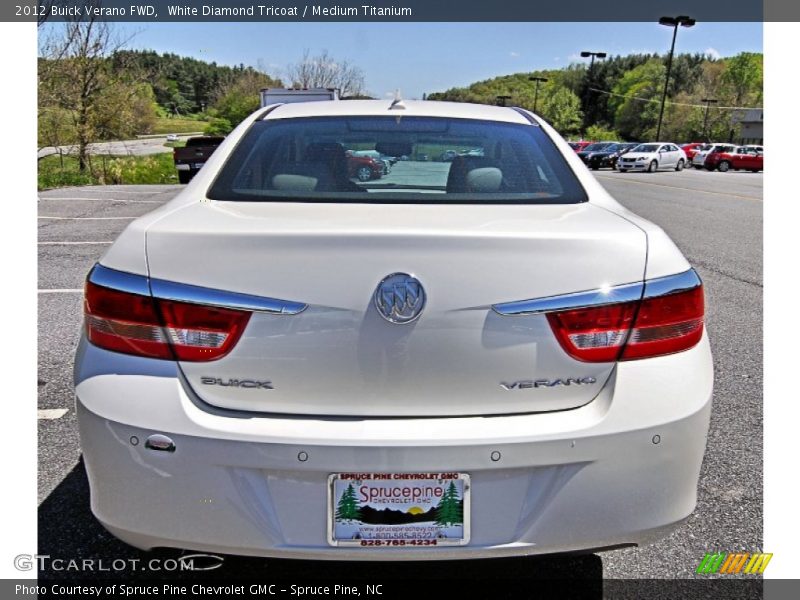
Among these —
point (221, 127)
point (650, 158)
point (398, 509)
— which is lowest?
point (398, 509)

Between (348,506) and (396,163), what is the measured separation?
1.49m

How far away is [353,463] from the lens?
1.75 meters

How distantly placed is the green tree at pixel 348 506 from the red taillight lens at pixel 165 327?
0.47 m

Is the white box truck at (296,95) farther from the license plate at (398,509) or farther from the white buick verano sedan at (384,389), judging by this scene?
the license plate at (398,509)

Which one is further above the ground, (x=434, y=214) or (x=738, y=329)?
(x=434, y=214)

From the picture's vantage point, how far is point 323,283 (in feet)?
5.82

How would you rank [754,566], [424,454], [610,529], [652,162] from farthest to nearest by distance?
1. [652,162]
2. [754,566]
3. [610,529]
4. [424,454]

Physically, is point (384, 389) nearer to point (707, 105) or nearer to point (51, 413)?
point (51, 413)

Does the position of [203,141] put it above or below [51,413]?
above

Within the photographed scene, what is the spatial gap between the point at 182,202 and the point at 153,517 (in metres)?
1.00

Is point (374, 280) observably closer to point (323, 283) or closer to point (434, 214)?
point (323, 283)

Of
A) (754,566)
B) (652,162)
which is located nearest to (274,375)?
(754,566)

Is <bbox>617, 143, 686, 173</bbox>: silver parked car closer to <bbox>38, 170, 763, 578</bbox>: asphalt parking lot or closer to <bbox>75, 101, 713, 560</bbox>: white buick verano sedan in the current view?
<bbox>38, 170, 763, 578</bbox>: asphalt parking lot

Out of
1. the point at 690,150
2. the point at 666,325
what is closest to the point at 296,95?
the point at 666,325
